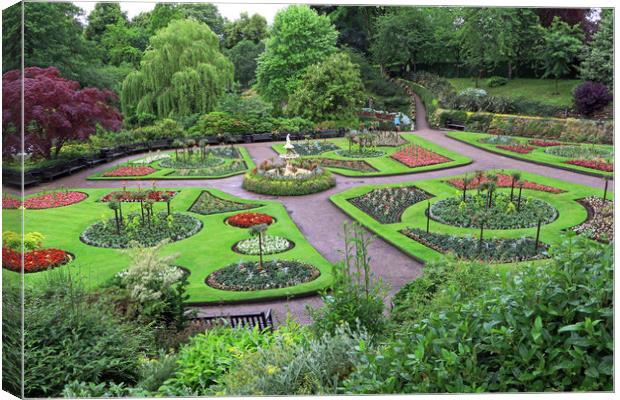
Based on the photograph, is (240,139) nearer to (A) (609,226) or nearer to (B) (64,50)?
(B) (64,50)

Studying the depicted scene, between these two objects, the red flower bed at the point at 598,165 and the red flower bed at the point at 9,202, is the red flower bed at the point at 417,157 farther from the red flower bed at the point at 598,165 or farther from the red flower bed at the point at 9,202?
the red flower bed at the point at 9,202

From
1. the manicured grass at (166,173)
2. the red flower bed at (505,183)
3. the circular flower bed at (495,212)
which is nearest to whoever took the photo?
the circular flower bed at (495,212)

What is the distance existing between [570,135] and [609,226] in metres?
2.75

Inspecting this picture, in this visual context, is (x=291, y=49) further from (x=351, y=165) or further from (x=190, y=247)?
(x=190, y=247)

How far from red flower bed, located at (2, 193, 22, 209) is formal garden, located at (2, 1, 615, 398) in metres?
0.02

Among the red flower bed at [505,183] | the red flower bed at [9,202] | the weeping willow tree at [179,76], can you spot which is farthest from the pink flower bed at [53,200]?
the red flower bed at [505,183]

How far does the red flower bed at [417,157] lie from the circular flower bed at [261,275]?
12.0 feet

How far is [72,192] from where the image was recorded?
41.7 ft

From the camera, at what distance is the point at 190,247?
13.0 meters

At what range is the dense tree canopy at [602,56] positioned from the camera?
10.9m

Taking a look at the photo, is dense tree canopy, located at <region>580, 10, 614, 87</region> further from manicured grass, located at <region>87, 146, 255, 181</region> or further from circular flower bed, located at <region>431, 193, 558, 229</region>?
manicured grass, located at <region>87, 146, 255, 181</region>

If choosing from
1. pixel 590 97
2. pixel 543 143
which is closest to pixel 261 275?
pixel 543 143

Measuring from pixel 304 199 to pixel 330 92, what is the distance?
248 cm

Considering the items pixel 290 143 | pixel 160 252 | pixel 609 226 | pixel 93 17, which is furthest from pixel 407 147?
pixel 93 17
